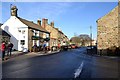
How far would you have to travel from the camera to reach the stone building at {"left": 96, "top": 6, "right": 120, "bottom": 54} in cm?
3819

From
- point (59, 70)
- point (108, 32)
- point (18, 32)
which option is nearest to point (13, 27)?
point (18, 32)

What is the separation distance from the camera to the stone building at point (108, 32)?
38188 mm

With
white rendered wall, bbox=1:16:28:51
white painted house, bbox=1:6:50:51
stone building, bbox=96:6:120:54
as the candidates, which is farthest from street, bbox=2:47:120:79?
white rendered wall, bbox=1:16:28:51

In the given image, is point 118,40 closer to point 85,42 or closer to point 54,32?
point 54,32

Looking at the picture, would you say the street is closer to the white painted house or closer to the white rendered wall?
the white painted house

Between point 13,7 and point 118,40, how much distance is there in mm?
24750

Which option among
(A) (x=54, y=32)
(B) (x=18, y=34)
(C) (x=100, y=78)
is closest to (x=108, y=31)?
(B) (x=18, y=34)

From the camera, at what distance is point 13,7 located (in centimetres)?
5062

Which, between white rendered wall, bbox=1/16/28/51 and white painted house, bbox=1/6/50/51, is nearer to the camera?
white painted house, bbox=1/6/50/51

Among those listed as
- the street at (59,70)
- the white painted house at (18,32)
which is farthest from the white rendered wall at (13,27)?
the street at (59,70)

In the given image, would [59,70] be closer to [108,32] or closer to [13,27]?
[108,32]

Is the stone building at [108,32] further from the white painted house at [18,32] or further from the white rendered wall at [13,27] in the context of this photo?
the white rendered wall at [13,27]

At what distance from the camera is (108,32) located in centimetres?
3906

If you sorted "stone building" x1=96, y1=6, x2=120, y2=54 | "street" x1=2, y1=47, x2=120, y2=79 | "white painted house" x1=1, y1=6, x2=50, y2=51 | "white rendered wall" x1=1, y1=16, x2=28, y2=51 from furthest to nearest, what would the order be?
"white rendered wall" x1=1, y1=16, x2=28, y2=51 → "white painted house" x1=1, y1=6, x2=50, y2=51 → "stone building" x1=96, y1=6, x2=120, y2=54 → "street" x1=2, y1=47, x2=120, y2=79
